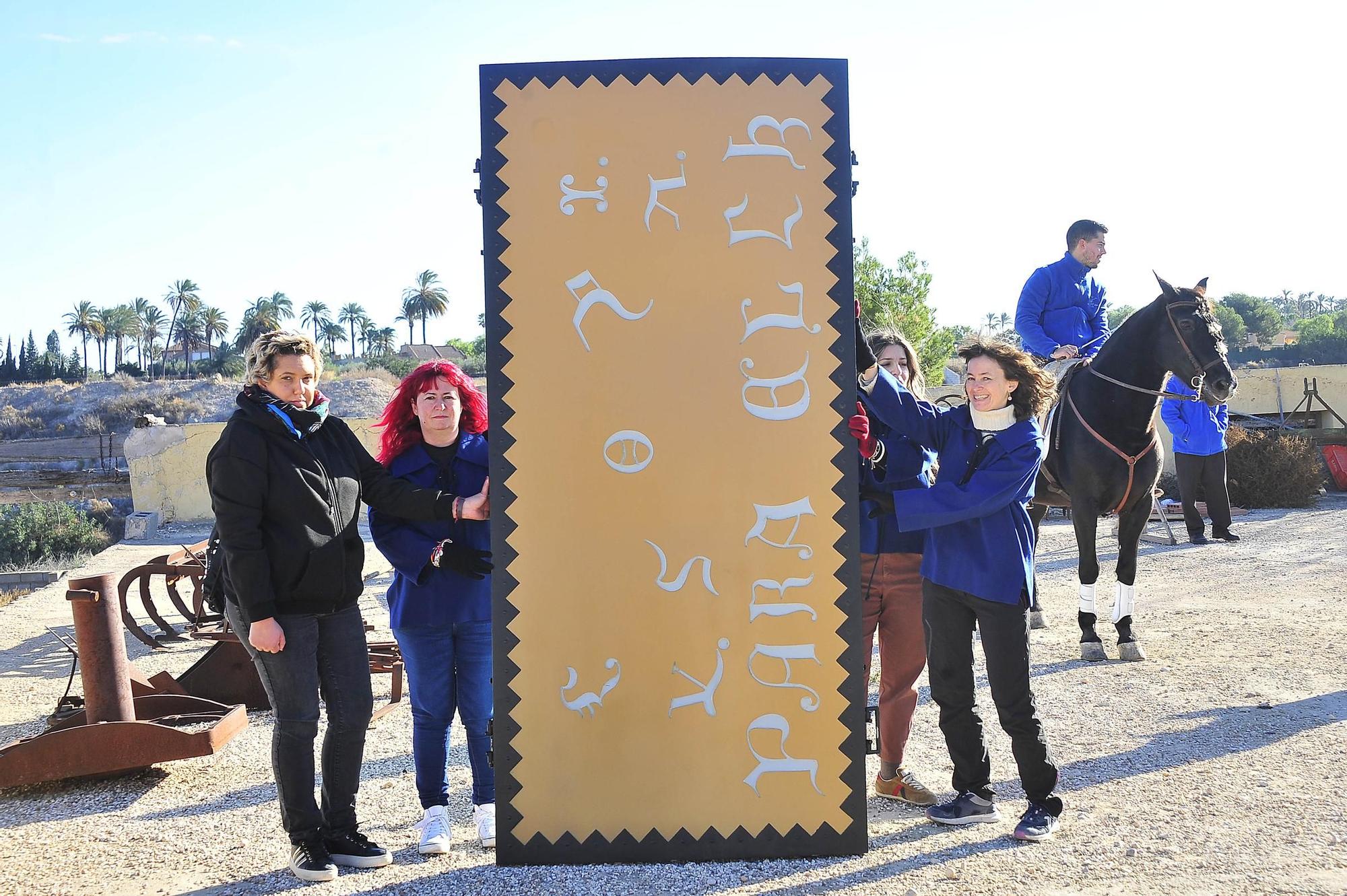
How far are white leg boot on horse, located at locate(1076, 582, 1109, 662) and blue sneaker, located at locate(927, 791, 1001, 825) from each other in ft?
9.70

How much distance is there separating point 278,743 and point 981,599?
8.37 feet

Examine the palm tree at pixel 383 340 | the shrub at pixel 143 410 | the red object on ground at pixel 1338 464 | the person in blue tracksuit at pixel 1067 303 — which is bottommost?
the red object on ground at pixel 1338 464

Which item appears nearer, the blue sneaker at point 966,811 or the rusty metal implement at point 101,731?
the blue sneaker at point 966,811

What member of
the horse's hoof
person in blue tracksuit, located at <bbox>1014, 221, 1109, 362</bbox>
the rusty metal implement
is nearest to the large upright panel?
the rusty metal implement

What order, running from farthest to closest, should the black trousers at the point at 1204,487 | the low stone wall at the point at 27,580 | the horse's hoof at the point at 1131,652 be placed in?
the low stone wall at the point at 27,580
the black trousers at the point at 1204,487
the horse's hoof at the point at 1131,652

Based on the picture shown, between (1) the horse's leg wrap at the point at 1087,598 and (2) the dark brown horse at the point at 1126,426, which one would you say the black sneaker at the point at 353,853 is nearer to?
(2) the dark brown horse at the point at 1126,426

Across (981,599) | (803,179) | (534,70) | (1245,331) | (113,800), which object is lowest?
(113,800)

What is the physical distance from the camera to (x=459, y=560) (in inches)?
142

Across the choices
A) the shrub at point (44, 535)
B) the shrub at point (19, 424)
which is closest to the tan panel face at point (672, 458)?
the shrub at point (44, 535)

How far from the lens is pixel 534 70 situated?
137 inches

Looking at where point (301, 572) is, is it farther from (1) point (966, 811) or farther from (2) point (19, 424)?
(2) point (19, 424)

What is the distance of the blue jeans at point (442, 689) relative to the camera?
3.64m

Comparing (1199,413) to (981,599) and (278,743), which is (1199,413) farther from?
(278,743)

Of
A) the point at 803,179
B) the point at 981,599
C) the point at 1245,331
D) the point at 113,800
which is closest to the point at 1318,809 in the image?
the point at 981,599
